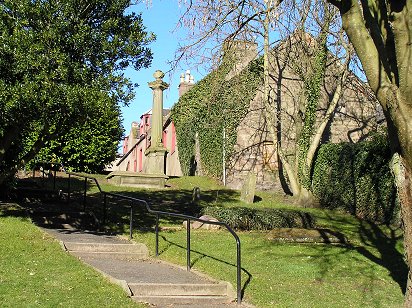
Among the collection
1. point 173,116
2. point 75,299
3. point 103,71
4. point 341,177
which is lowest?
point 75,299

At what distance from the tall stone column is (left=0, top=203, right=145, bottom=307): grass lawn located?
13.0 metres

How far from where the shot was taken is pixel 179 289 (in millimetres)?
7691

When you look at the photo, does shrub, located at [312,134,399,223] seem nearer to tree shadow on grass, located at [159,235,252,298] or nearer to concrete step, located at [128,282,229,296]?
tree shadow on grass, located at [159,235,252,298]

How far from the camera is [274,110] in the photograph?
2370 centimetres

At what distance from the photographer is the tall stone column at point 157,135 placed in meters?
23.2

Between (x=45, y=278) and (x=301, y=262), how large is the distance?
4.79 m

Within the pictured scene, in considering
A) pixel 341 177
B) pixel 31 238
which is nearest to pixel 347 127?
pixel 341 177

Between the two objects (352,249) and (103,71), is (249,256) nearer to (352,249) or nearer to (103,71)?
(352,249)

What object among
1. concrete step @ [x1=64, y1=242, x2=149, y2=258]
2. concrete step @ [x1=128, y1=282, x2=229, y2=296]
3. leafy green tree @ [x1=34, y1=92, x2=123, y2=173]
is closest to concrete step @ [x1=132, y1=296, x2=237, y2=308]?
concrete step @ [x1=128, y1=282, x2=229, y2=296]

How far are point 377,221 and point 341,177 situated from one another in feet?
10.5

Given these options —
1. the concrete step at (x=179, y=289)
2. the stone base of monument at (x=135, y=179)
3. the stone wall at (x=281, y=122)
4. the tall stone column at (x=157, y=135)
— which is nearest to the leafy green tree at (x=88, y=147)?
the tall stone column at (x=157, y=135)

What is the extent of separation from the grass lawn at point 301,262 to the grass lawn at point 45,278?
2002mm

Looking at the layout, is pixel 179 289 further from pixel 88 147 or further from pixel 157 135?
pixel 88 147

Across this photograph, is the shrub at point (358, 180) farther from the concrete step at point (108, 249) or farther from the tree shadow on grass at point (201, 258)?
the concrete step at point (108, 249)
